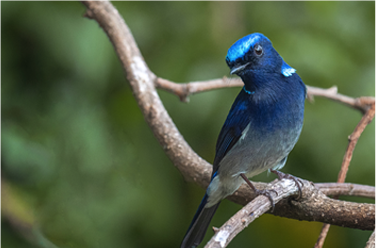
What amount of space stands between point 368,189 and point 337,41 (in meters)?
1.37

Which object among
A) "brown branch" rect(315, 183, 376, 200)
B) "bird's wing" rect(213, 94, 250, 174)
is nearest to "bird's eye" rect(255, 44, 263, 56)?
"bird's wing" rect(213, 94, 250, 174)

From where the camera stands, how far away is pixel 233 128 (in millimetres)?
2182

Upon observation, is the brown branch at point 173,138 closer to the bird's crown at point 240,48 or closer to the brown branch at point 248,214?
the brown branch at point 248,214

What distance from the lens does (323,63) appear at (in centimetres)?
303

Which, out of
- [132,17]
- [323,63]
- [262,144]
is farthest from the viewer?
[132,17]

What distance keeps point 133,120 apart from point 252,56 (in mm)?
1329

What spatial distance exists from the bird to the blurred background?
786 mm

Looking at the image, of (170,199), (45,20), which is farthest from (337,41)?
(45,20)

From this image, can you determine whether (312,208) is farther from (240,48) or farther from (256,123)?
(240,48)

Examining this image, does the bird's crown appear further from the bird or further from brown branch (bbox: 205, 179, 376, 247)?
brown branch (bbox: 205, 179, 376, 247)

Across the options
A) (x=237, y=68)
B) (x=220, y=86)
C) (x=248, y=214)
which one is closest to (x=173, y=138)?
(x=220, y=86)

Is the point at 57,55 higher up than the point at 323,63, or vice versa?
the point at 323,63

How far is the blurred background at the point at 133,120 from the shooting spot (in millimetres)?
2996

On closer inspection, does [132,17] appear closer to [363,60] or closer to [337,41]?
[337,41]
